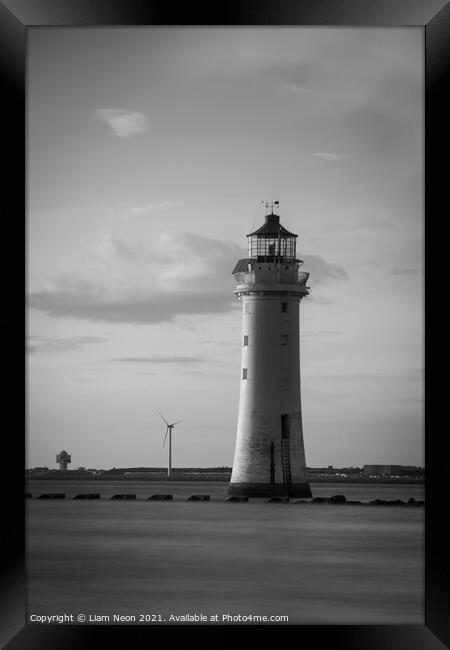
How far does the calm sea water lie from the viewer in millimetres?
12492

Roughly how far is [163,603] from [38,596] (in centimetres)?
176

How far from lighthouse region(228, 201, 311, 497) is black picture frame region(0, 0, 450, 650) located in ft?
71.1

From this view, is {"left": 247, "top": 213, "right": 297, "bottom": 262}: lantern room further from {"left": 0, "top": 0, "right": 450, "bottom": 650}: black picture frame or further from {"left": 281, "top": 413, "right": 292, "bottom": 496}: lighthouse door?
{"left": 0, "top": 0, "right": 450, "bottom": 650}: black picture frame

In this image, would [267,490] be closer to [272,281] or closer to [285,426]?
[285,426]

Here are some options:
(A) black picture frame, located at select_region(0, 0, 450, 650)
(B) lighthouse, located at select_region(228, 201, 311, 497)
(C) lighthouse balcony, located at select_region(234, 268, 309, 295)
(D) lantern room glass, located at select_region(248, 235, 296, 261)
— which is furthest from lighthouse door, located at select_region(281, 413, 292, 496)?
(A) black picture frame, located at select_region(0, 0, 450, 650)

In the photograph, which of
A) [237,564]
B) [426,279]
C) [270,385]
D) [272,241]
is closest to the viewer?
[426,279]

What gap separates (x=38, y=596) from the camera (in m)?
13.0

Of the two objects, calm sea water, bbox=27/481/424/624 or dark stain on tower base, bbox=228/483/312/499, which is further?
dark stain on tower base, bbox=228/483/312/499

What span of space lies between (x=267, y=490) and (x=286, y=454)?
3.65ft

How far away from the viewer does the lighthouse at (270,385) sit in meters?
27.2

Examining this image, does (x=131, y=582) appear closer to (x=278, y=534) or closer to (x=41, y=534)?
(x=278, y=534)

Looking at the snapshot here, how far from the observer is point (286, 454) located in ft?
90.3

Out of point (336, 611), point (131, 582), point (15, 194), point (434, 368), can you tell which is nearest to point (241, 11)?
point (15, 194)

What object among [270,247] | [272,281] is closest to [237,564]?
[272,281]
